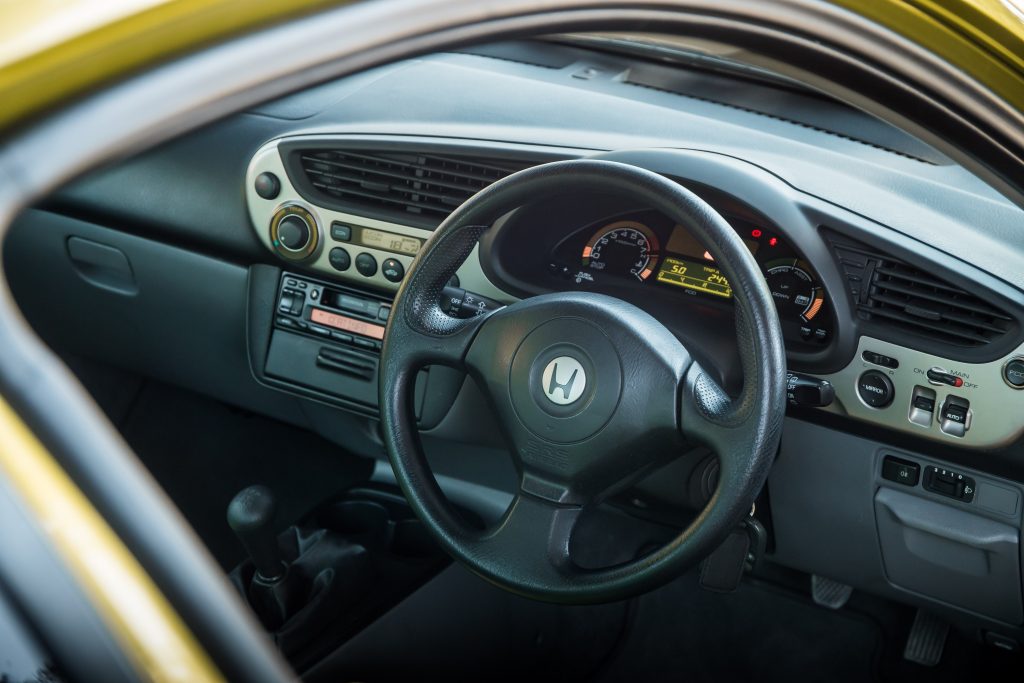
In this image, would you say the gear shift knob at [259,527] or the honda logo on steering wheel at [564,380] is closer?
the honda logo on steering wheel at [564,380]

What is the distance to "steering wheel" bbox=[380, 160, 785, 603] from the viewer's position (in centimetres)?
119

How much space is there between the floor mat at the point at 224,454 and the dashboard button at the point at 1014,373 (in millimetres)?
1424

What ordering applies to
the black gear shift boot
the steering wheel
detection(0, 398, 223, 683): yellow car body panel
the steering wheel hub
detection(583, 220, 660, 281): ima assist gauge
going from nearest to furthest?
detection(0, 398, 223, 683): yellow car body panel < the steering wheel < the steering wheel hub < detection(583, 220, 660, 281): ima assist gauge < the black gear shift boot

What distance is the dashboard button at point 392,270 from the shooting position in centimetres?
182

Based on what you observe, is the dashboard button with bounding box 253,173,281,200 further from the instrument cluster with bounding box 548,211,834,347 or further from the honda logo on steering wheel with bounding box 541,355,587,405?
the honda logo on steering wheel with bounding box 541,355,587,405

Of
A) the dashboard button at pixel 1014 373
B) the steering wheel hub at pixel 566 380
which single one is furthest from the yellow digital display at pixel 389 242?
the dashboard button at pixel 1014 373

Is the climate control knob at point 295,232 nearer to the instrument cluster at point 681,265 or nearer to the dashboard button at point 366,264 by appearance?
the dashboard button at point 366,264

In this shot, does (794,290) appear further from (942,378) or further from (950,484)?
(950,484)

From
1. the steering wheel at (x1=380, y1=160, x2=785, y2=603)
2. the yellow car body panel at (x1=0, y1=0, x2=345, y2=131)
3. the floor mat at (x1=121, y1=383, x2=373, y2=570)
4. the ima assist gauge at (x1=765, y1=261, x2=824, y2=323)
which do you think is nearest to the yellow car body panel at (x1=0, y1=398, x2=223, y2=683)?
Answer: the yellow car body panel at (x1=0, y1=0, x2=345, y2=131)

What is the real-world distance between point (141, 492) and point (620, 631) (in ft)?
5.98

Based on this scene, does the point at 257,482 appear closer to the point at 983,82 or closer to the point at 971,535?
the point at 971,535

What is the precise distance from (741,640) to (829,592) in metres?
0.21

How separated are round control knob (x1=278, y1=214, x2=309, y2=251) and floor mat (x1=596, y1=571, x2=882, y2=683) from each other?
1.03 meters

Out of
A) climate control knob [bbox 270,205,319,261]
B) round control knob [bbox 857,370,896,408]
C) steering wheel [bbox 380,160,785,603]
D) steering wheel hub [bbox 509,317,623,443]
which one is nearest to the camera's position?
steering wheel [bbox 380,160,785,603]
